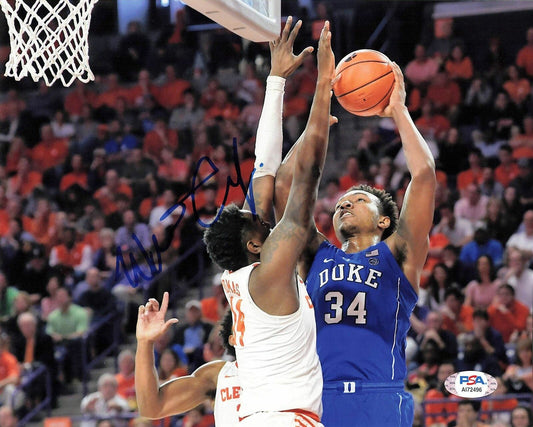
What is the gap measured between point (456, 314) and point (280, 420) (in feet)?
18.2

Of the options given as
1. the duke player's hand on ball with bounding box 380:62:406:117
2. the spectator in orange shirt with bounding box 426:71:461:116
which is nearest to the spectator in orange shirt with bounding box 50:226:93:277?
the spectator in orange shirt with bounding box 426:71:461:116

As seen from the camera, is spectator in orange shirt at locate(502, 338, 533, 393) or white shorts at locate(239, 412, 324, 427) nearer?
white shorts at locate(239, 412, 324, 427)

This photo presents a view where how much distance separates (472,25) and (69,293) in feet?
23.3

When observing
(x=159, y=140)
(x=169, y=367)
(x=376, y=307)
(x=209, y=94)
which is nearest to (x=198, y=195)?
(x=159, y=140)

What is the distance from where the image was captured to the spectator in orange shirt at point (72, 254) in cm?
1148

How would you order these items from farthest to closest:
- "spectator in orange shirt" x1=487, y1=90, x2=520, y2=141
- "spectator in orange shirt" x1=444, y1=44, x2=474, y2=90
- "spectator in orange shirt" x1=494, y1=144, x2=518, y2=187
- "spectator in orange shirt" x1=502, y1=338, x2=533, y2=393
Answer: "spectator in orange shirt" x1=444, y1=44, x2=474, y2=90, "spectator in orange shirt" x1=487, y1=90, x2=520, y2=141, "spectator in orange shirt" x1=494, y1=144, x2=518, y2=187, "spectator in orange shirt" x1=502, y1=338, x2=533, y2=393

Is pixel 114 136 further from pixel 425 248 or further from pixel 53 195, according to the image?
pixel 425 248

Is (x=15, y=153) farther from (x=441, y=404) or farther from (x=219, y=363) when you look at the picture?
(x=219, y=363)

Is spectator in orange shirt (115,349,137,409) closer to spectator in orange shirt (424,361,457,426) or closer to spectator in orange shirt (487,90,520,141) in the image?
spectator in orange shirt (424,361,457,426)

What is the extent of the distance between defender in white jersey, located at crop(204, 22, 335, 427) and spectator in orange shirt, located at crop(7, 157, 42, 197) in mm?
9495

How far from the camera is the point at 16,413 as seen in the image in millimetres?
9992

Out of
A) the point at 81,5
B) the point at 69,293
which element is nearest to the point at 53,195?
the point at 69,293

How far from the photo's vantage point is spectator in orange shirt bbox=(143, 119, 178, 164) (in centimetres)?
1320

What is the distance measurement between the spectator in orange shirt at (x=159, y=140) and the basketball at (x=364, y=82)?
8.71 metres
